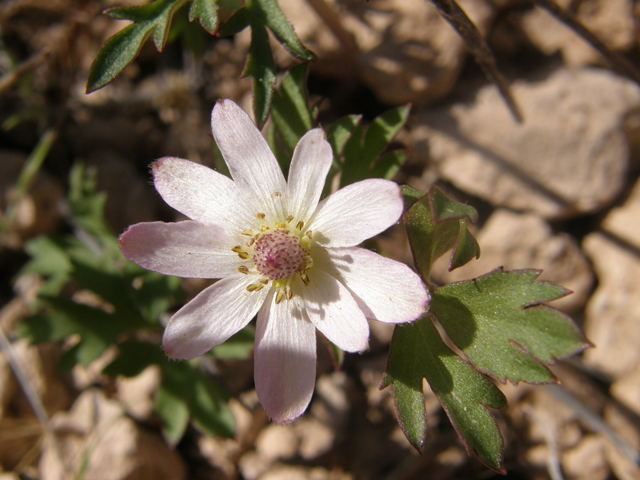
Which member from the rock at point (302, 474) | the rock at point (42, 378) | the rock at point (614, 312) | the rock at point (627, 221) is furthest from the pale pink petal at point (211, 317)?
the rock at point (627, 221)

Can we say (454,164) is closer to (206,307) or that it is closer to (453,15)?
(453,15)

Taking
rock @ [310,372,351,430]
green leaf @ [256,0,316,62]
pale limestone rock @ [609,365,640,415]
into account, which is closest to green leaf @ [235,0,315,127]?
green leaf @ [256,0,316,62]

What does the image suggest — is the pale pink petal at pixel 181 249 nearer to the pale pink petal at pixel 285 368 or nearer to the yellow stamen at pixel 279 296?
the yellow stamen at pixel 279 296

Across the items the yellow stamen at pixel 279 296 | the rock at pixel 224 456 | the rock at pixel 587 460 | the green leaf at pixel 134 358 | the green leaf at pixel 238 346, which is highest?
the yellow stamen at pixel 279 296

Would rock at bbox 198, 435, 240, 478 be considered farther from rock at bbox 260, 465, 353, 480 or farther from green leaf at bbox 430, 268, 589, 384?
green leaf at bbox 430, 268, 589, 384

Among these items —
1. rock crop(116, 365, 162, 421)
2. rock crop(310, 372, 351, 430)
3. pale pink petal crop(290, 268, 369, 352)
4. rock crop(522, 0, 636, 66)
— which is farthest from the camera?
rock crop(116, 365, 162, 421)

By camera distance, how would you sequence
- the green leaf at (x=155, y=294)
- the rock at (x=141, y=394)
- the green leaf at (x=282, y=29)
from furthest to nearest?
the rock at (x=141, y=394) < the green leaf at (x=155, y=294) < the green leaf at (x=282, y=29)
